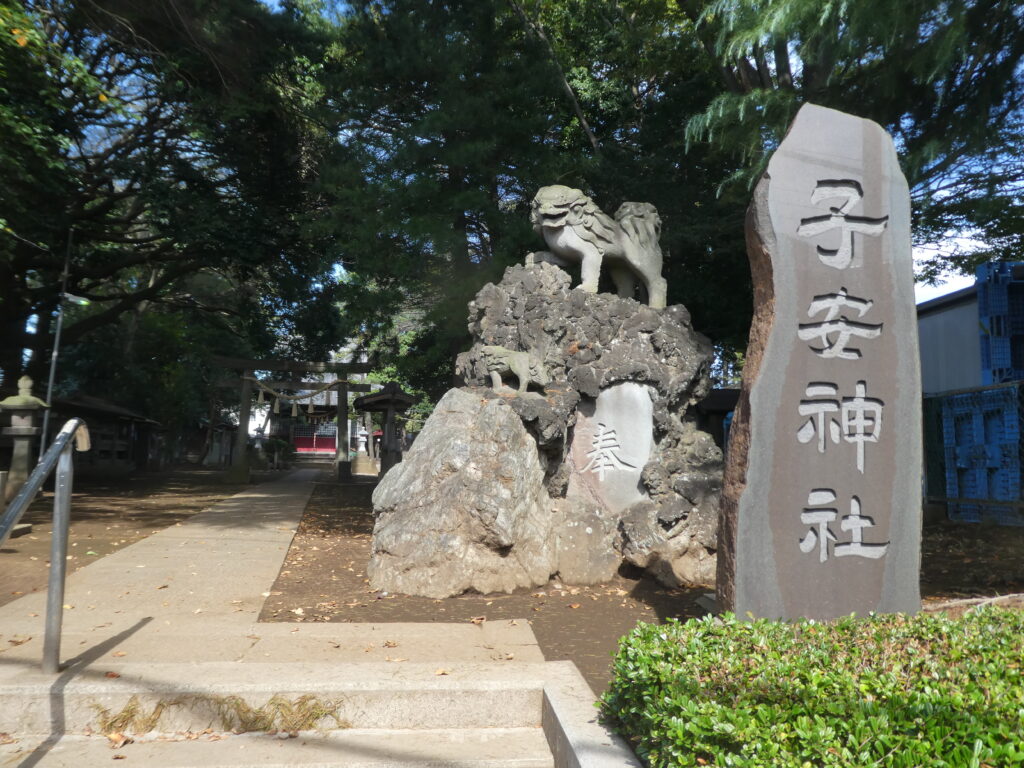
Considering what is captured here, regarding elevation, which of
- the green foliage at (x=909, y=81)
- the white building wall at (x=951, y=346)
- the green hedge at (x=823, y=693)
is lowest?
the green hedge at (x=823, y=693)

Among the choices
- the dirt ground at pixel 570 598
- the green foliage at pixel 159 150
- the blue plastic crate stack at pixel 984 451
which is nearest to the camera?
the dirt ground at pixel 570 598

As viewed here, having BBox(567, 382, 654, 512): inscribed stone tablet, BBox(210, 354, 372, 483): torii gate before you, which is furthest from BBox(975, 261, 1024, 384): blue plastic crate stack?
BBox(210, 354, 372, 483): torii gate

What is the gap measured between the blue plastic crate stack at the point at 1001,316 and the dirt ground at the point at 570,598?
2.83m

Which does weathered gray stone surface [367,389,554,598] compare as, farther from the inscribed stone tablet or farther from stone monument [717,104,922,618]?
stone monument [717,104,922,618]

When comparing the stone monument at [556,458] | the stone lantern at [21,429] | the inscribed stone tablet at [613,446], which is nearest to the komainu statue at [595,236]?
the stone monument at [556,458]

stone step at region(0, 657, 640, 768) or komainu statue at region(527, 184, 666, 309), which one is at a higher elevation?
komainu statue at region(527, 184, 666, 309)

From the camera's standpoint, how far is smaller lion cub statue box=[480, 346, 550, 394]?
752 cm

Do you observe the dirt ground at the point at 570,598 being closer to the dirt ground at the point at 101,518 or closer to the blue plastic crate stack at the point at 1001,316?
the dirt ground at the point at 101,518

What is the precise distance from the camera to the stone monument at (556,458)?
6.29m

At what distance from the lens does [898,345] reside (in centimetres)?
430

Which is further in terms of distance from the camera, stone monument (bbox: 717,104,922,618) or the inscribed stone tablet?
the inscribed stone tablet

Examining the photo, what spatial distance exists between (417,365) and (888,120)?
27.7ft

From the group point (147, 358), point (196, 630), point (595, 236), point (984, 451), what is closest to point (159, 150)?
point (595, 236)

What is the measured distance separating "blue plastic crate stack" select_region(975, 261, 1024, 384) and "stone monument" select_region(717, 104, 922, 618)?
301 inches
